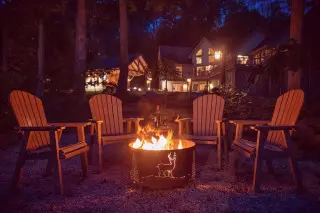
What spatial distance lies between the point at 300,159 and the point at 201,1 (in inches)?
323

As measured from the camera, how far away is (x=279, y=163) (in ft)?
16.0

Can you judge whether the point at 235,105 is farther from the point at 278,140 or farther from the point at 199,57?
the point at 199,57

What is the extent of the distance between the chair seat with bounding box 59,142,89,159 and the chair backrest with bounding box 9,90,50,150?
1.35 feet

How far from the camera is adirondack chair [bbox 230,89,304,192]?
3.45 metres

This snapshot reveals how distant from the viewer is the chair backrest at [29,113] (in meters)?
3.53

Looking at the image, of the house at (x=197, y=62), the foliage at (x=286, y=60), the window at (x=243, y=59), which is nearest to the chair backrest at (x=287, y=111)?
the foliage at (x=286, y=60)

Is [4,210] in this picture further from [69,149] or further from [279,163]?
[279,163]

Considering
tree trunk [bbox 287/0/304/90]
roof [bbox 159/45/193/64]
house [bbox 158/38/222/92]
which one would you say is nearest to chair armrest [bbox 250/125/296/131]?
tree trunk [bbox 287/0/304/90]

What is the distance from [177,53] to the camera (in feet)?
106

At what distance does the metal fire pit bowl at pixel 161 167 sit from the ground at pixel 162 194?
0.10 metres

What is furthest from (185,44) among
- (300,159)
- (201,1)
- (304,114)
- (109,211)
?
(109,211)

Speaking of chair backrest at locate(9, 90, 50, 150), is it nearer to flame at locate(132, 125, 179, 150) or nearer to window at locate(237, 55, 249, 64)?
flame at locate(132, 125, 179, 150)

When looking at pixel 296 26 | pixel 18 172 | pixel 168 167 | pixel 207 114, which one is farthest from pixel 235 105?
pixel 18 172

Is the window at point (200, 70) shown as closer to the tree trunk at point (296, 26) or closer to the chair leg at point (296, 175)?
the tree trunk at point (296, 26)
